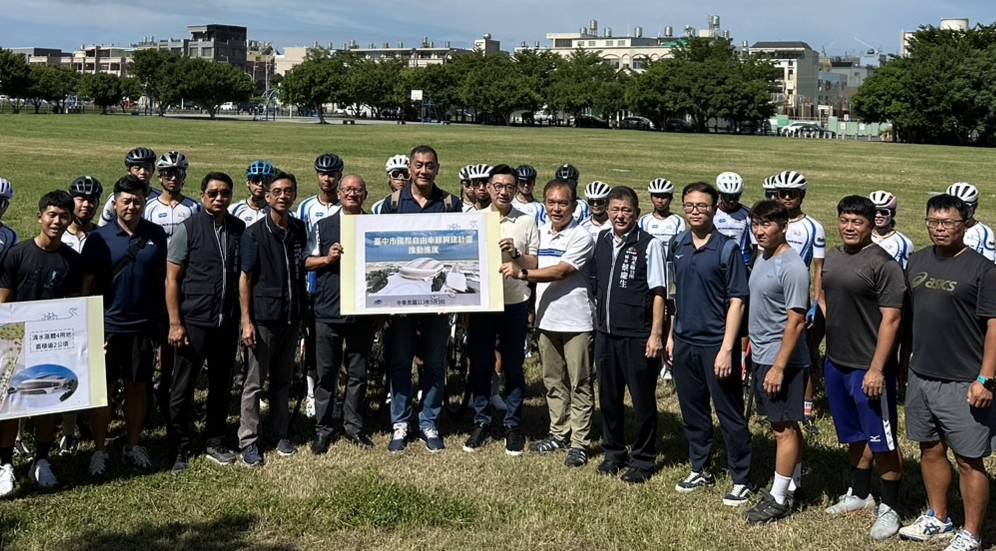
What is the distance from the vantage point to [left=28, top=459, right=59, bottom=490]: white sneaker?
745cm

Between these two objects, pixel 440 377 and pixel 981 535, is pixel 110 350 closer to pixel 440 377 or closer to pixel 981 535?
pixel 440 377

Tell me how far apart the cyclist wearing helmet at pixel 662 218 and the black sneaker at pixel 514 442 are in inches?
108

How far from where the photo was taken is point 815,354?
32.0 ft

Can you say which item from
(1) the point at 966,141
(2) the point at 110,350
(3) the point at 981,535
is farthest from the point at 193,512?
(1) the point at 966,141

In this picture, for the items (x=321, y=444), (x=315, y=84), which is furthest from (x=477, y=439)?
(x=315, y=84)

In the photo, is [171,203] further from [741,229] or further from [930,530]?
[930,530]

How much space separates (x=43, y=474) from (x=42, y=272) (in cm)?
159

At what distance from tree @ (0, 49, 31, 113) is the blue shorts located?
383 ft

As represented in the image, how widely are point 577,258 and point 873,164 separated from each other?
4484cm

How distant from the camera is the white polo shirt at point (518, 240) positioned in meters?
8.45

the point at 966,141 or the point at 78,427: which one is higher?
the point at 966,141

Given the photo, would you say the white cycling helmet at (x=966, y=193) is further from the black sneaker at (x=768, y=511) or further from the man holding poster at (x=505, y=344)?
the man holding poster at (x=505, y=344)

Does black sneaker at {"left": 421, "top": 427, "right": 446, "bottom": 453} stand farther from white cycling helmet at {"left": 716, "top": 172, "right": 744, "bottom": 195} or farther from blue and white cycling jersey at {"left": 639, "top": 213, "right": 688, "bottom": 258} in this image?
white cycling helmet at {"left": 716, "top": 172, "right": 744, "bottom": 195}

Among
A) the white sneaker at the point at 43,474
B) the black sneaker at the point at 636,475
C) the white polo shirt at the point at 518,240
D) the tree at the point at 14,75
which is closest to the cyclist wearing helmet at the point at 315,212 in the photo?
the white polo shirt at the point at 518,240
